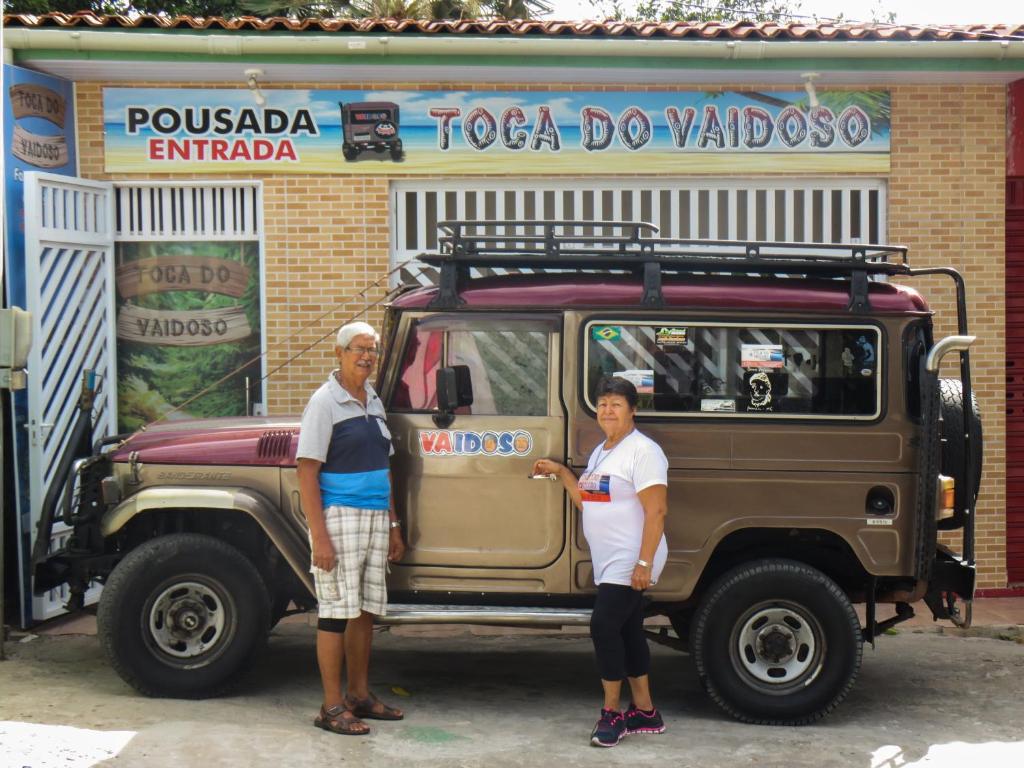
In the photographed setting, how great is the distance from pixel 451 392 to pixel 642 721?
5.97 feet

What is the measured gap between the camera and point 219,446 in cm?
667

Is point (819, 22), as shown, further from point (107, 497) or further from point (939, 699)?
point (107, 497)

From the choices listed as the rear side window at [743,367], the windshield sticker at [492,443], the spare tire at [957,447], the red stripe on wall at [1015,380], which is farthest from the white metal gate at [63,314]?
the red stripe on wall at [1015,380]

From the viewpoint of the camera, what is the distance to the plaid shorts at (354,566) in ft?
19.9

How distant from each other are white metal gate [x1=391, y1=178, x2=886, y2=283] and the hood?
3.33 metres

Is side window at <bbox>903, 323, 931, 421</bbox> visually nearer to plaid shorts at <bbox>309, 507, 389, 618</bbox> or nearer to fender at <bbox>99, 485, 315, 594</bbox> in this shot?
plaid shorts at <bbox>309, 507, 389, 618</bbox>

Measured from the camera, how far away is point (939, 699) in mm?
6977

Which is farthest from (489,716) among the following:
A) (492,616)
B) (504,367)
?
(504,367)

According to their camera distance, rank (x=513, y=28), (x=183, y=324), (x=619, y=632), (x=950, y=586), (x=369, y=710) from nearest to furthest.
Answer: (x=619, y=632)
(x=369, y=710)
(x=950, y=586)
(x=513, y=28)
(x=183, y=324)

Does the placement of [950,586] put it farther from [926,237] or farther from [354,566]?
[926,237]

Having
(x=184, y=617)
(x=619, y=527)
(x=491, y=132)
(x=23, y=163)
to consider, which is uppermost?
(x=491, y=132)

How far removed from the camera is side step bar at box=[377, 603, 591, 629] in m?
6.30

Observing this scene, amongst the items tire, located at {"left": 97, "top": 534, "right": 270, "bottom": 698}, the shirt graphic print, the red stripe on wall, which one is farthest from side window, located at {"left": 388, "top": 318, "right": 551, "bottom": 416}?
the red stripe on wall

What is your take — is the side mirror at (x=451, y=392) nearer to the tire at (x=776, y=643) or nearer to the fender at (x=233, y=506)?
the fender at (x=233, y=506)
